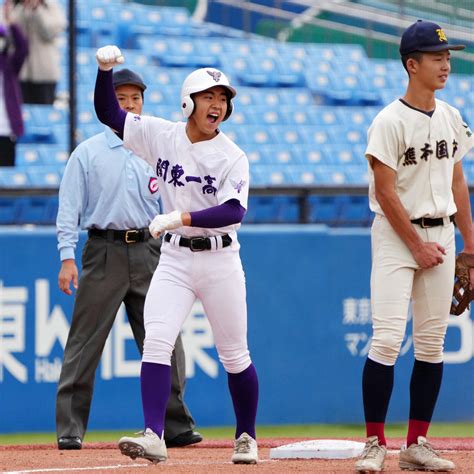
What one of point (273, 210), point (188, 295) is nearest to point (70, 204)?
point (188, 295)

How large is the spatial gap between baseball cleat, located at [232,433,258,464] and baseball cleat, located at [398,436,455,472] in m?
0.61

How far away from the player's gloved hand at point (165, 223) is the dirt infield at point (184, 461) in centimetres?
90

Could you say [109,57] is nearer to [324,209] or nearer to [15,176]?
[324,209]

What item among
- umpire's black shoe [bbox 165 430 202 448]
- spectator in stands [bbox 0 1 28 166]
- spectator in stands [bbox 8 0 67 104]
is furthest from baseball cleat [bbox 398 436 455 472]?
spectator in stands [bbox 8 0 67 104]

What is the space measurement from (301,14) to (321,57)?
105 centimetres

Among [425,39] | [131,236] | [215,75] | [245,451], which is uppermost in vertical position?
[425,39]

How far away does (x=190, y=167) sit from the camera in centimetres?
458

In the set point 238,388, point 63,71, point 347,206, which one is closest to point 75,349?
point 238,388

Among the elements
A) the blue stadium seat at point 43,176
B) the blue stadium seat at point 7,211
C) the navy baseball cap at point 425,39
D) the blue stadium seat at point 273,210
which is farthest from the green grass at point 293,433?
the blue stadium seat at point 43,176

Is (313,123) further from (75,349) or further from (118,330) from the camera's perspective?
(75,349)

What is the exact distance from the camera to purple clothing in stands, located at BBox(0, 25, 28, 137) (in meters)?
11.4

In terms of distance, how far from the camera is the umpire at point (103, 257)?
224 inches

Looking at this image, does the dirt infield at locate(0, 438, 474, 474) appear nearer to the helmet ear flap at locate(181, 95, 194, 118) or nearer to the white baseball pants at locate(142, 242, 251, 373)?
the white baseball pants at locate(142, 242, 251, 373)

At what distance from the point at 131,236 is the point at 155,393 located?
1.37 m
